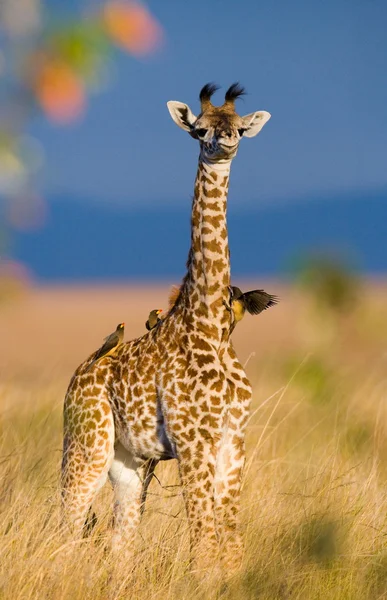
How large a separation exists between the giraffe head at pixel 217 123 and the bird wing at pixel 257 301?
2.80 ft

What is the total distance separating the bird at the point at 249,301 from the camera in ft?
23.5

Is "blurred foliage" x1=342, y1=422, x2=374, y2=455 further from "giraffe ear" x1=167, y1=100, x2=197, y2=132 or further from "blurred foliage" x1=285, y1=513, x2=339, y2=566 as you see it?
"giraffe ear" x1=167, y1=100, x2=197, y2=132

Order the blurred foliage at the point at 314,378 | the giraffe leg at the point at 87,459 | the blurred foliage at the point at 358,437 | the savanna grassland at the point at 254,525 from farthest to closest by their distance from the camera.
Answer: the blurred foliage at the point at 314,378, the blurred foliage at the point at 358,437, the giraffe leg at the point at 87,459, the savanna grassland at the point at 254,525

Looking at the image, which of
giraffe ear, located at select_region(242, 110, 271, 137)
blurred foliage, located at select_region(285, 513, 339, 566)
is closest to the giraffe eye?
giraffe ear, located at select_region(242, 110, 271, 137)

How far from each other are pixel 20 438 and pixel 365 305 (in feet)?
19.0

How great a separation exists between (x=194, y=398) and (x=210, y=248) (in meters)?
0.94

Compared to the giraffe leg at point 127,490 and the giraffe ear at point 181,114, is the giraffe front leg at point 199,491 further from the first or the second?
the giraffe ear at point 181,114

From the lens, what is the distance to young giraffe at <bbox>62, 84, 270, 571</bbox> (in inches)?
271

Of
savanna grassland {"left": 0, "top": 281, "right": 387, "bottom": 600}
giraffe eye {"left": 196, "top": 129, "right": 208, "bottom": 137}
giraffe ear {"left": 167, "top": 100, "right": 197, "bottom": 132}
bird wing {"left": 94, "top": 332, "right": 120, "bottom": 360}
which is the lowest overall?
savanna grassland {"left": 0, "top": 281, "right": 387, "bottom": 600}

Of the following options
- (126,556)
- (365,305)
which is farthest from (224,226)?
(365,305)

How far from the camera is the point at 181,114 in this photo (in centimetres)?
726

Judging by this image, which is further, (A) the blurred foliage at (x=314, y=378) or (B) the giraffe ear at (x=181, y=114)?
(A) the blurred foliage at (x=314, y=378)

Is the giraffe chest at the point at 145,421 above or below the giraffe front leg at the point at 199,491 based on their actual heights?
above

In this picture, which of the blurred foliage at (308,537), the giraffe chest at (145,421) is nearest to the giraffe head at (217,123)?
the giraffe chest at (145,421)
